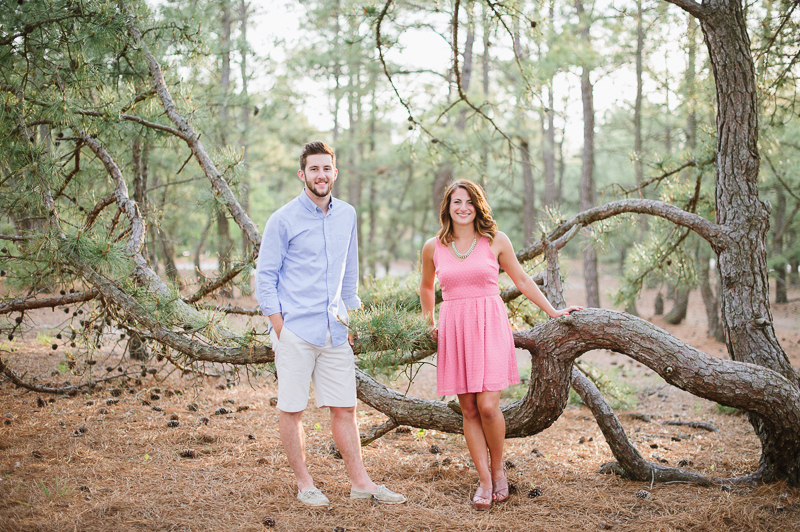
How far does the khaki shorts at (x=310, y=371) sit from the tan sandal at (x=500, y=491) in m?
0.86

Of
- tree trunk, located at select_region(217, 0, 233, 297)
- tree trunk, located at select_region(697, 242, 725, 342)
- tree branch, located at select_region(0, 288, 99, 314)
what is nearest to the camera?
tree branch, located at select_region(0, 288, 99, 314)

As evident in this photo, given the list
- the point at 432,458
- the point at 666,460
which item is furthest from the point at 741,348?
the point at 432,458

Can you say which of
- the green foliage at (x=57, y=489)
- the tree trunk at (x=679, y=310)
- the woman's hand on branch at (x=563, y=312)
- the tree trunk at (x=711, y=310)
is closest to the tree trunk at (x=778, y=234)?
the tree trunk at (x=679, y=310)

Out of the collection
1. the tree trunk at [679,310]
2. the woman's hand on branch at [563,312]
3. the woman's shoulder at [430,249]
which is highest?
the woman's shoulder at [430,249]

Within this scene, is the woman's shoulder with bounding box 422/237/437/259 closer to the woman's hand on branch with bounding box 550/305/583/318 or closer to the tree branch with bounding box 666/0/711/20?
the woman's hand on branch with bounding box 550/305/583/318

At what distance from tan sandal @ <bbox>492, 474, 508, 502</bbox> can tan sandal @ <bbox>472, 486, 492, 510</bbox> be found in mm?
69

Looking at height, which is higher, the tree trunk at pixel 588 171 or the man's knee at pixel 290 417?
the tree trunk at pixel 588 171

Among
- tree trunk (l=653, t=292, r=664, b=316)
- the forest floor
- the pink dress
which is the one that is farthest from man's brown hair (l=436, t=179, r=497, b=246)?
tree trunk (l=653, t=292, r=664, b=316)

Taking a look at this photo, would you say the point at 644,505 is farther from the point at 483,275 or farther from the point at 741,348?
the point at 483,275

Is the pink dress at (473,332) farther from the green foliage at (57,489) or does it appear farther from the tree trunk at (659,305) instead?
the tree trunk at (659,305)

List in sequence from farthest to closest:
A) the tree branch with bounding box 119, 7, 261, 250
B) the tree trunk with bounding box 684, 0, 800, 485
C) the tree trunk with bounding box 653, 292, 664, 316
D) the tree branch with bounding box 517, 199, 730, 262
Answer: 1. the tree trunk with bounding box 653, 292, 664, 316
2. the tree branch with bounding box 119, 7, 261, 250
3. the tree branch with bounding box 517, 199, 730, 262
4. the tree trunk with bounding box 684, 0, 800, 485

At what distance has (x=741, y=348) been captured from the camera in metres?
3.32

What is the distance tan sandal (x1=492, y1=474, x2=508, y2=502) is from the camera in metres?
2.81

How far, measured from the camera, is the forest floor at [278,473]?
8.36 feet
